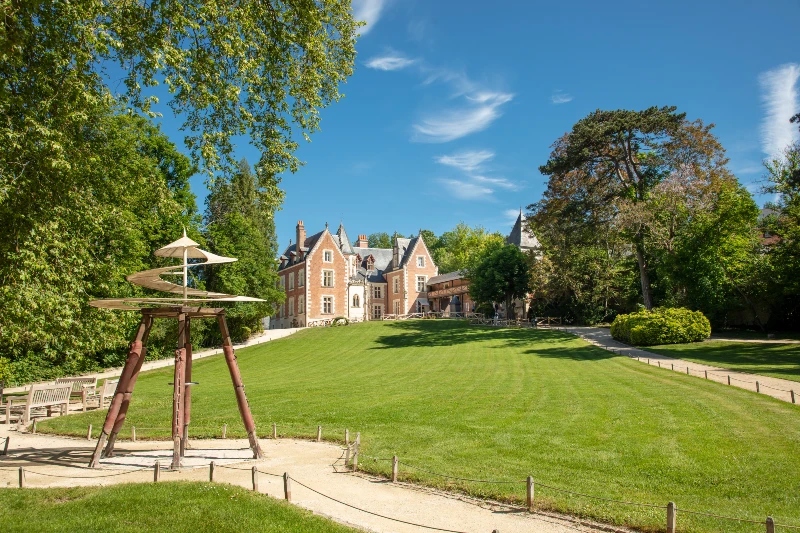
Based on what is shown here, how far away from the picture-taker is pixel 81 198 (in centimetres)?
1009

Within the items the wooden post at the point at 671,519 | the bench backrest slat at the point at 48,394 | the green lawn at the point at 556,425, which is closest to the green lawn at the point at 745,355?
the green lawn at the point at 556,425

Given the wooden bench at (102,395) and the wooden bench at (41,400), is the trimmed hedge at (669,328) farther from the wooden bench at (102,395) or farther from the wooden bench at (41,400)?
the wooden bench at (41,400)

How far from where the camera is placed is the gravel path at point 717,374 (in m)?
15.0

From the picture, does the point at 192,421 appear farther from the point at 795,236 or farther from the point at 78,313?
the point at 795,236

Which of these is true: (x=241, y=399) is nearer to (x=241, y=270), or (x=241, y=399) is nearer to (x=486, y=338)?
(x=486, y=338)

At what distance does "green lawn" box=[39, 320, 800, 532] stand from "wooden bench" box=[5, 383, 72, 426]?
832mm

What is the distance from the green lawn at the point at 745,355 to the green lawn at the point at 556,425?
3.23m

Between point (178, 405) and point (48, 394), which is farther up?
point (178, 405)

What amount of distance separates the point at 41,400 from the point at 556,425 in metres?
14.8

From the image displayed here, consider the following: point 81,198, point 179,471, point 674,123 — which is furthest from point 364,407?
point 674,123

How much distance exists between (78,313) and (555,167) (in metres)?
31.4

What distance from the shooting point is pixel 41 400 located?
15.7m

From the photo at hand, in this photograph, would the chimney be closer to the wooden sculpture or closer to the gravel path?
the gravel path

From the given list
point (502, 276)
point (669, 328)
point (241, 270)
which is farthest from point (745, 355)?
point (241, 270)
